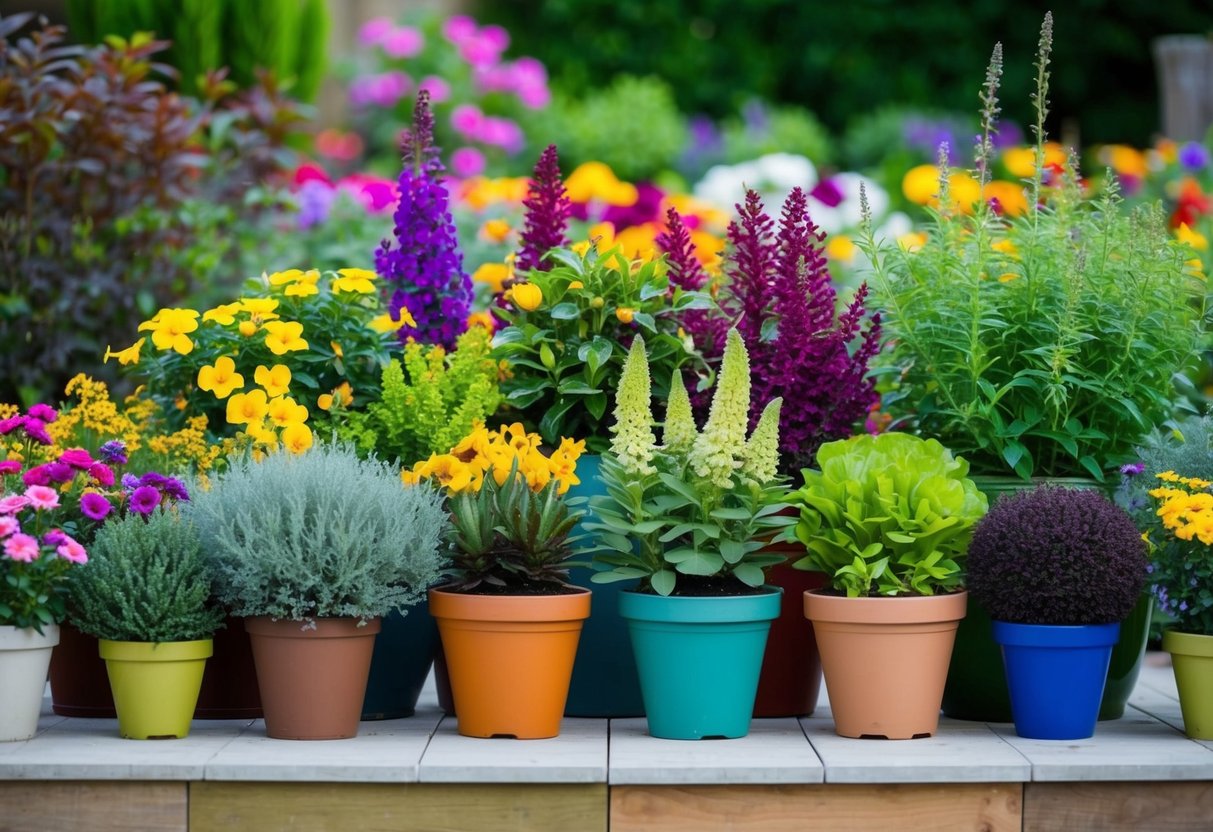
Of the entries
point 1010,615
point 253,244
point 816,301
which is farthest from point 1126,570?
point 253,244

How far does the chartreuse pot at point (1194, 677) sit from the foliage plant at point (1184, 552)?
0.04 m

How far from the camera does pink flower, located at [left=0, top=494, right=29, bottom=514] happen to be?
255 centimetres

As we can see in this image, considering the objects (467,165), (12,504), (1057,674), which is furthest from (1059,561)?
(467,165)

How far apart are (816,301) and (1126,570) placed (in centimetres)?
85

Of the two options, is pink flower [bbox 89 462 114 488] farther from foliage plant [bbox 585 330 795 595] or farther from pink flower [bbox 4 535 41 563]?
foliage plant [bbox 585 330 795 595]

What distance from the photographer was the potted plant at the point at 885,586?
106 inches

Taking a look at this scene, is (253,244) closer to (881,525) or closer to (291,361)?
(291,361)

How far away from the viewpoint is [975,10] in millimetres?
11297

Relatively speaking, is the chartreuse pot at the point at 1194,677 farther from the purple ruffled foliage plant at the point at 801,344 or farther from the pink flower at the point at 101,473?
the pink flower at the point at 101,473

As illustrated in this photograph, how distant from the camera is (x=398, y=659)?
2.96 m

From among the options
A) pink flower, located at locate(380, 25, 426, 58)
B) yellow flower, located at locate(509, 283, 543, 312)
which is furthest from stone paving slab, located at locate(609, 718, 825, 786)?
pink flower, located at locate(380, 25, 426, 58)

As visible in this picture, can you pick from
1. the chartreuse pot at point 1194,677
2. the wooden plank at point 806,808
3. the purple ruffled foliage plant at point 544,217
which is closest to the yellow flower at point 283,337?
the purple ruffled foliage plant at point 544,217

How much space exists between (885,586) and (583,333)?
85 cm

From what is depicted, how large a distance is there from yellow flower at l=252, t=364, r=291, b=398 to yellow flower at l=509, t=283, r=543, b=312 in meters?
0.51
